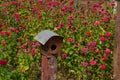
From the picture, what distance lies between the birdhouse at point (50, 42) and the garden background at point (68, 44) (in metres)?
0.65

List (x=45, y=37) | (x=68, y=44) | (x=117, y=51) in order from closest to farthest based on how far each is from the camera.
Answer: 1. (x=45, y=37)
2. (x=117, y=51)
3. (x=68, y=44)

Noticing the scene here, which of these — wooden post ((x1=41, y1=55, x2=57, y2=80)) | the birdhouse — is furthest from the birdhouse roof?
wooden post ((x1=41, y1=55, x2=57, y2=80))

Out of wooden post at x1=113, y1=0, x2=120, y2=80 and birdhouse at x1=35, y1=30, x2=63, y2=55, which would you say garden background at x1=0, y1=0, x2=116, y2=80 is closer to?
birdhouse at x1=35, y1=30, x2=63, y2=55

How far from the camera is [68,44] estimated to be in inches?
195

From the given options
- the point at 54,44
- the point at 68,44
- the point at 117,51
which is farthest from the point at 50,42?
the point at 68,44

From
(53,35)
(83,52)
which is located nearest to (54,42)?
(53,35)

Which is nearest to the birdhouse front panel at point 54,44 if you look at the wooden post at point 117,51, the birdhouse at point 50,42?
the birdhouse at point 50,42

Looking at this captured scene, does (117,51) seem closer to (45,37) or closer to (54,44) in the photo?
(54,44)

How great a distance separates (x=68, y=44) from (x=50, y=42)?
5.57 feet

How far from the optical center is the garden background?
4629 millimetres

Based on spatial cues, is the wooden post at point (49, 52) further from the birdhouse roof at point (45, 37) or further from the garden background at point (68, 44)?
the garden background at point (68, 44)

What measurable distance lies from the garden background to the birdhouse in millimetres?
652

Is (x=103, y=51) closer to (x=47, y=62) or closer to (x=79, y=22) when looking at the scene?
(x=79, y=22)

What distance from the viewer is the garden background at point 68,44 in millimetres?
4629
